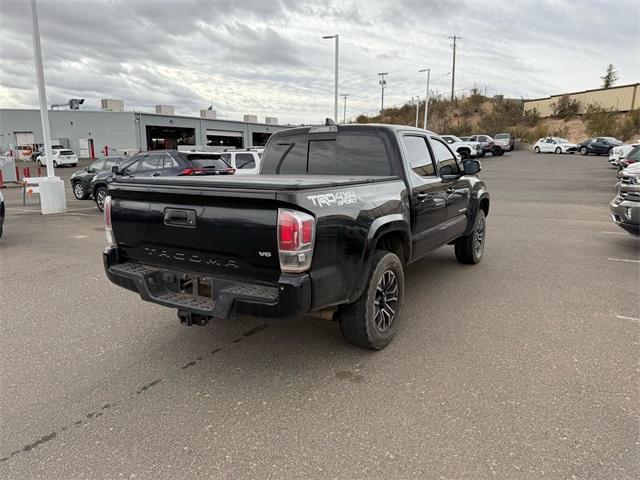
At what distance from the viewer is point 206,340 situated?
A: 4180 millimetres

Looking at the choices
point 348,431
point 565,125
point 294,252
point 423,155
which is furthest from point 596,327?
point 565,125

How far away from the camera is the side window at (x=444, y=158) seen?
5.29 meters

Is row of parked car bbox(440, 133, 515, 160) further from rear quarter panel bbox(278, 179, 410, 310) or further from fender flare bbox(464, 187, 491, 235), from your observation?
rear quarter panel bbox(278, 179, 410, 310)

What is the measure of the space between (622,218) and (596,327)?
3493 millimetres

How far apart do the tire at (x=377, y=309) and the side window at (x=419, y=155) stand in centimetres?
123

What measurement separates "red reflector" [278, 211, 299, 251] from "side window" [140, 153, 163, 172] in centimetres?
1112

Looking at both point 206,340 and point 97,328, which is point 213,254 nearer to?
point 206,340

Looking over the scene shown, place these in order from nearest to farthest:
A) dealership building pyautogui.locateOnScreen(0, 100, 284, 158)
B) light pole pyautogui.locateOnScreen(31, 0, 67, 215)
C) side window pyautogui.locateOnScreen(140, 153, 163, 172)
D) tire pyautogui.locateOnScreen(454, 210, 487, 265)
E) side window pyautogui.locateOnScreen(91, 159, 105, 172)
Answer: tire pyautogui.locateOnScreen(454, 210, 487, 265), light pole pyautogui.locateOnScreen(31, 0, 67, 215), side window pyautogui.locateOnScreen(140, 153, 163, 172), side window pyautogui.locateOnScreen(91, 159, 105, 172), dealership building pyautogui.locateOnScreen(0, 100, 284, 158)

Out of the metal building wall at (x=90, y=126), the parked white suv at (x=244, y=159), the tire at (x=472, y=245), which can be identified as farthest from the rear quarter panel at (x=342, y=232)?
the metal building wall at (x=90, y=126)

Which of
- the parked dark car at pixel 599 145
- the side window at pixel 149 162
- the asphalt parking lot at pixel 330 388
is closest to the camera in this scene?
the asphalt parking lot at pixel 330 388

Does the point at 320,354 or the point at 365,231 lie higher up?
the point at 365,231

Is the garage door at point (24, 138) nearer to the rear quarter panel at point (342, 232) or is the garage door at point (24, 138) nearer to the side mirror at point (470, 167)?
the side mirror at point (470, 167)

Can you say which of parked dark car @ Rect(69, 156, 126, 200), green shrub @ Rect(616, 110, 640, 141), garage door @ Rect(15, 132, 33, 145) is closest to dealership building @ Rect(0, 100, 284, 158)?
garage door @ Rect(15, 132, 33, 145)

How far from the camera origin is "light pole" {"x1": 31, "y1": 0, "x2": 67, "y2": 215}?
459 inches
